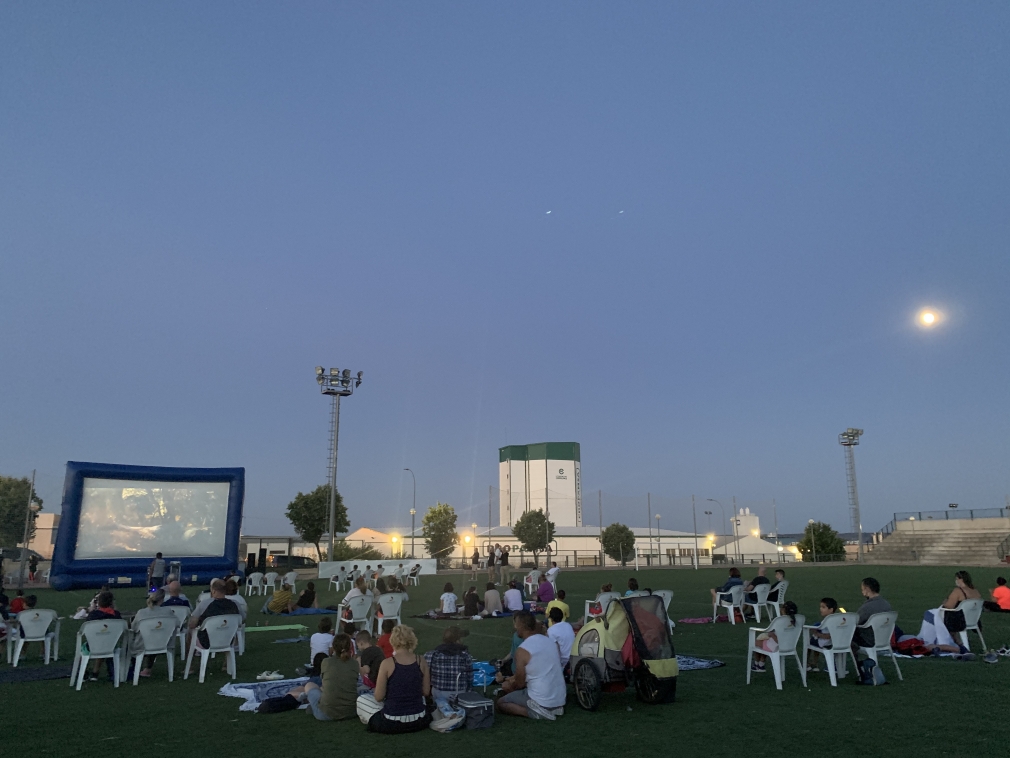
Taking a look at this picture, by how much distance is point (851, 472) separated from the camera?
167 feet

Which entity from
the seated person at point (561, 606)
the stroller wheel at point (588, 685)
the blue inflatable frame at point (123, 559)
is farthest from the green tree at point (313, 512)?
the stroller wheel at point (588, 685)

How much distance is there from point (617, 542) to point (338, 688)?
1774 inches

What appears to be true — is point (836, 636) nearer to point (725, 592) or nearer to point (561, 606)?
point (561, 606)

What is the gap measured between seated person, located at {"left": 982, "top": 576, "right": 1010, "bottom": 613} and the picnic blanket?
12015 millimetres

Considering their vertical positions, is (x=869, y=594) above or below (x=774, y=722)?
above

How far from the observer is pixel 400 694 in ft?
19.4

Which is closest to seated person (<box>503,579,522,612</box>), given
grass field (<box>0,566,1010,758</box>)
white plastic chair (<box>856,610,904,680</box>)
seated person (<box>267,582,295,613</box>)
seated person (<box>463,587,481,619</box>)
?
seated person (<box>463,587,481,619</box>)

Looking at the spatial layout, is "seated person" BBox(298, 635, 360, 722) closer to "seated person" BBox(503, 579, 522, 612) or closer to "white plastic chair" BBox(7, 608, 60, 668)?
"white plastic chair" BBox(7, 608, 60, 668)

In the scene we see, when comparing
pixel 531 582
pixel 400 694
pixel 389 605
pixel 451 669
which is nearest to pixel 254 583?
pixel 531 582

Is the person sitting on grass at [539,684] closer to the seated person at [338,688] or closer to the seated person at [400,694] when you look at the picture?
the seated person at [400,694]

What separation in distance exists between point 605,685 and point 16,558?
139 feet

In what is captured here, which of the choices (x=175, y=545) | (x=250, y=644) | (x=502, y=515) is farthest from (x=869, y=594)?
(x=502, y=515)

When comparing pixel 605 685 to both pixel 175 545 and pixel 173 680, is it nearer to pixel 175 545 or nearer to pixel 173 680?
pixel 173 680

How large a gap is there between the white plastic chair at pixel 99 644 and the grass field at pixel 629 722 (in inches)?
8.7
